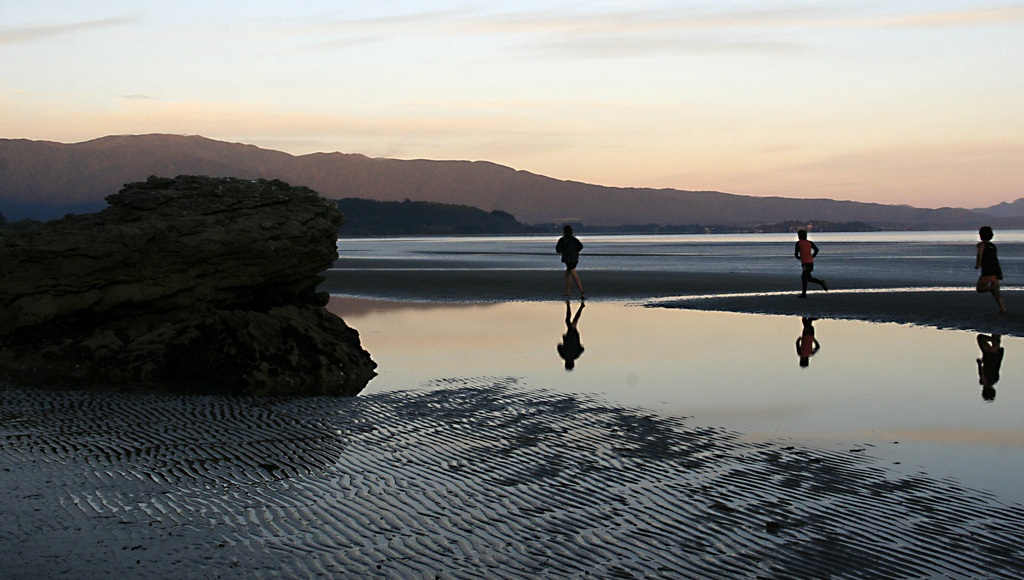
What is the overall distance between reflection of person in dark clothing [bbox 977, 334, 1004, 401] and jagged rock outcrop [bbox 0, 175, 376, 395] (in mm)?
7745

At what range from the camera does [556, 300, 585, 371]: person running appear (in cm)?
1452

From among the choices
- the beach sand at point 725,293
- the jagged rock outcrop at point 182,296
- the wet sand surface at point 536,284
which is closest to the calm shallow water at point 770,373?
the jagged rock outcrop at point 182,296

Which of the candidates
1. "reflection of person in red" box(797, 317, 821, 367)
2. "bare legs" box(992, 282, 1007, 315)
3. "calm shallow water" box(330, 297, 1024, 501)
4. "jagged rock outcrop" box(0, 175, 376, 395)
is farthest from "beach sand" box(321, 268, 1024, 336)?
"jagged rock outcrop" box(0, 175, 376, 395)

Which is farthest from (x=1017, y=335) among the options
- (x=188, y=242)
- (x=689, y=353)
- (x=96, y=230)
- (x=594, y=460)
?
(x=96, y=230)

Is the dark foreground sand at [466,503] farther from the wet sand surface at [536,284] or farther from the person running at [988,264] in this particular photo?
the wet sand surface at [536,284]

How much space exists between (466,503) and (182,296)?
29.9ft

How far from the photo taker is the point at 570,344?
648 inches

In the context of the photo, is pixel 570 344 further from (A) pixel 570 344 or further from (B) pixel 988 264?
(B) pixel 988 264

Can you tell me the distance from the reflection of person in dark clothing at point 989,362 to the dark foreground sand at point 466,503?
4.22 metres

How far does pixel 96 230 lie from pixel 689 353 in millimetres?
9449

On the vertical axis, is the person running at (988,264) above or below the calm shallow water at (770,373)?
above

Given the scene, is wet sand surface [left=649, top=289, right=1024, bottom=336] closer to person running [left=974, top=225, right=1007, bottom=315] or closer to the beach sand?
the beach sand

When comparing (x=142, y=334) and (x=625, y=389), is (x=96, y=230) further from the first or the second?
(x=625, y=389)

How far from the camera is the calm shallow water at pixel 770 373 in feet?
28.6
